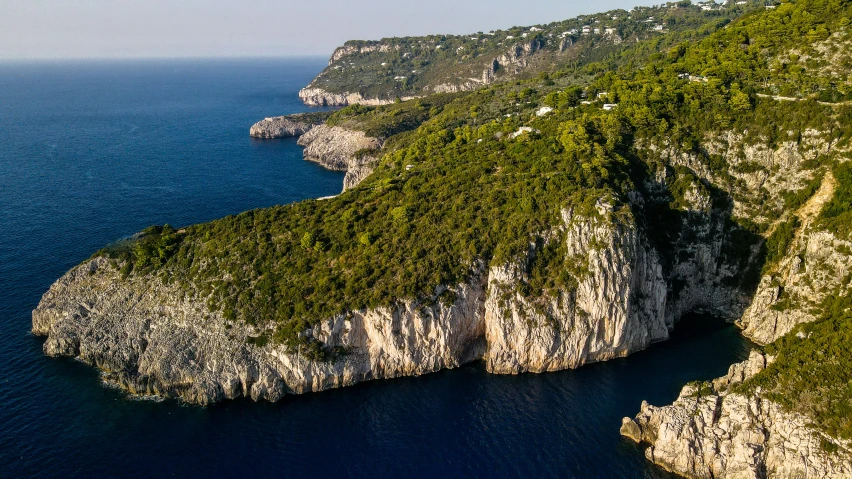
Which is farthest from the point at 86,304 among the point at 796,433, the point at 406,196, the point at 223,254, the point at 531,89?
the point at 531,89

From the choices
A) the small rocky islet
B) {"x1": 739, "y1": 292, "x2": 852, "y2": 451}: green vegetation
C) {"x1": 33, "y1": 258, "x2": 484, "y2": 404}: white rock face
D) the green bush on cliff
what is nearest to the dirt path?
the small rocky islet

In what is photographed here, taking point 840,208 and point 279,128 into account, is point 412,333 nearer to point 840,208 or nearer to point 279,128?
point 840,208

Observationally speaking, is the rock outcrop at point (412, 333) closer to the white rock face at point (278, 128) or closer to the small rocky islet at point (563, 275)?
the small rocky islet at point (563, 275)

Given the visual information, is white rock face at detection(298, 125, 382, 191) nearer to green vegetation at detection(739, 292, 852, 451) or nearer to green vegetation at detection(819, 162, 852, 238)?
green vegetation at detection(819, 162, 852, 238)

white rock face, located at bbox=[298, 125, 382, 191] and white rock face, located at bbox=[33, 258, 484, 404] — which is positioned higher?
white rock face, located at bbox=[298, 125, 382, 191]

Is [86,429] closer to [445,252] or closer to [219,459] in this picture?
[219,459]

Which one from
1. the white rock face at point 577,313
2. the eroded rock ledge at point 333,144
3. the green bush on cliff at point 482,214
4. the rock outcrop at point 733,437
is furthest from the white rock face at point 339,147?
the rock outcrop at point 733,437
